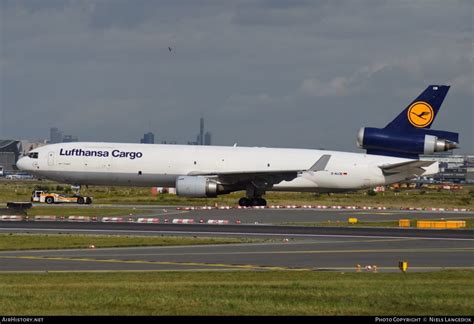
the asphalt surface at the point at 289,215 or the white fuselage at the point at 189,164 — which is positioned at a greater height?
the white fuselage at the point at 189,164

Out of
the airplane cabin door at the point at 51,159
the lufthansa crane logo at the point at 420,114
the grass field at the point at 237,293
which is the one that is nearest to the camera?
the grass field at the point at 237,293

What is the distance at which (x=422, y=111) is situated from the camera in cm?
6225

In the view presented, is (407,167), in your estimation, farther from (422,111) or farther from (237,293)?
(237,293)

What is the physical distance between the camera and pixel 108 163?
60188mm

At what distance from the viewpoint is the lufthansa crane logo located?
62.0 metres

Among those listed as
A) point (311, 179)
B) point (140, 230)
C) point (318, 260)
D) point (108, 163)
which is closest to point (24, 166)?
point (108, 163)

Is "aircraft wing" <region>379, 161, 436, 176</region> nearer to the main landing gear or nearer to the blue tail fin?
the blue tail fin

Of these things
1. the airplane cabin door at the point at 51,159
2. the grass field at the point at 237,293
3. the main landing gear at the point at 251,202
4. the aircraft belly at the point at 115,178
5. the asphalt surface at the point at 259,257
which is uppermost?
the airplane cabin door at the point at 51,159

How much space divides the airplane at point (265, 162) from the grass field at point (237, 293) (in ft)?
121

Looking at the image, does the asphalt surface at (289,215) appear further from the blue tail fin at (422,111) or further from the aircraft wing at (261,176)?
the blue tail fin at (422,111)

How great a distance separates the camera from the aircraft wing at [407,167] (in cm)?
6022

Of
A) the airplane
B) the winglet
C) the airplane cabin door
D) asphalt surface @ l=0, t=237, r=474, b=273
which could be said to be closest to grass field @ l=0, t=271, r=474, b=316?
asphalt surface @ l=0, t=237, r=474, b=273

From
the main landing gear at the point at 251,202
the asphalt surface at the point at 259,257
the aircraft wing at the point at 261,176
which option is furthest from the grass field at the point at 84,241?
the main landing gear at the point at 251,202

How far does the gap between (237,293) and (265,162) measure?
43033 millimetres
